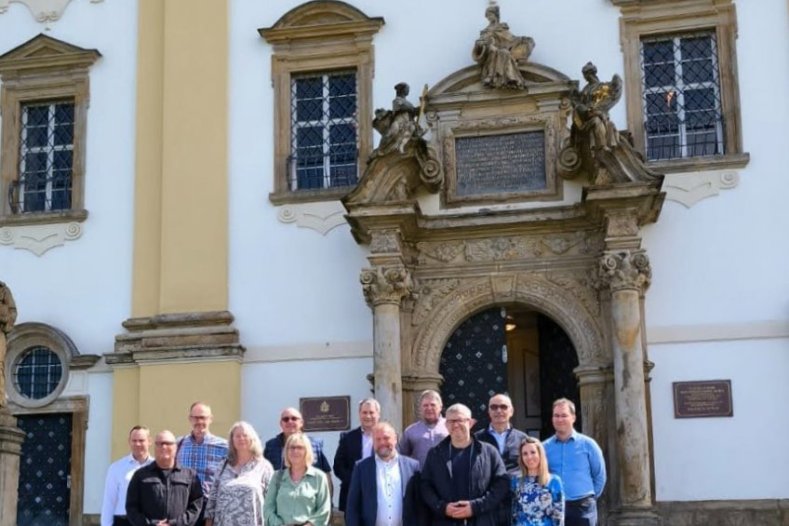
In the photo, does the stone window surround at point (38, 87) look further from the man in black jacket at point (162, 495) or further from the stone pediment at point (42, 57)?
the man in black jacket at point (162, 495)

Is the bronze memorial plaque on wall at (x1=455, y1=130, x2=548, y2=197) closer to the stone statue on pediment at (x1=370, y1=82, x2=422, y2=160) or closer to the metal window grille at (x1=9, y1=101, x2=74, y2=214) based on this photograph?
the stone statue on pediment at (x1=370, y1=82, x2=422, y2=160)

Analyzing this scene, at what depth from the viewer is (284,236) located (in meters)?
13.8

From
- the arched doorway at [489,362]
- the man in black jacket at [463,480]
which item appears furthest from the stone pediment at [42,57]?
the man in black jacket at [463,480]

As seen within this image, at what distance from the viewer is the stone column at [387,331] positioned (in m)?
12.5

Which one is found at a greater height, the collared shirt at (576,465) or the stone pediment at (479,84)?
the stone pediment at (479,84)

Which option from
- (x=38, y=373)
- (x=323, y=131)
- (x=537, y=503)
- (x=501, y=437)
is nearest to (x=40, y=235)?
(x=38, y=373)

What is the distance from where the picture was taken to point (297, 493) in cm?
794

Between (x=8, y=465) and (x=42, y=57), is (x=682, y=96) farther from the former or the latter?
(x=8, y=465)

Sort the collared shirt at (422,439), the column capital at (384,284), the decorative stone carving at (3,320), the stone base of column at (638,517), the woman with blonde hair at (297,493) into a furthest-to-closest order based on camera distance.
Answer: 1. the column capital at (384,284)
2. the stone base of column at (638,517)
3. the decorative stone carving at (3,320)
4. the collared shirt at (422,439)
5. the woman with blonde hair at (297,493)

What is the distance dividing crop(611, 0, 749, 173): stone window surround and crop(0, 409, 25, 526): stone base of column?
22.5 ft

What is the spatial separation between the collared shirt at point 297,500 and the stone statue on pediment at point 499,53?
20.6ft

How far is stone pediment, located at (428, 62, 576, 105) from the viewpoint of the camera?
13195 mm

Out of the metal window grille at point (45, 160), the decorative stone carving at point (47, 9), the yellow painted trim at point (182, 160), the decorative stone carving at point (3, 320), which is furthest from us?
the decorative stone carving at point (47, 9)

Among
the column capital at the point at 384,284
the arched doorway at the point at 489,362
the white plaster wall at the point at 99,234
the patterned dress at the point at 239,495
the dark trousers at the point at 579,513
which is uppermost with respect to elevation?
the white plaster wall at the point at 99,234
